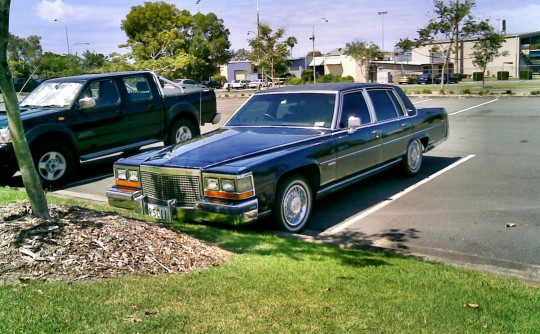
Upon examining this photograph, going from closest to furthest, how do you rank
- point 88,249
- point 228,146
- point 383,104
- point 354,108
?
point 88,249 < point 228,146 < point 354,108 < point 383,104

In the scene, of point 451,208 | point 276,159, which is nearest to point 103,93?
point 276,159

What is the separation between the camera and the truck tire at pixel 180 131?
1160 cm

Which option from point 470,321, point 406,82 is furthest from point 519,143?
point 406,82

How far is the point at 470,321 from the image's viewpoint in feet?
11.7

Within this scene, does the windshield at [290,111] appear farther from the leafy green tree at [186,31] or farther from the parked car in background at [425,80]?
the parked car in background at [425,80]

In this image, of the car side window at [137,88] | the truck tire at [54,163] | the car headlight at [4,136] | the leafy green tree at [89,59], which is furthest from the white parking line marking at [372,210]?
the leafy green tree at [89,59]

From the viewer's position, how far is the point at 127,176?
6500 mm

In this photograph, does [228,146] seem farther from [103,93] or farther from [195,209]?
[103,93]

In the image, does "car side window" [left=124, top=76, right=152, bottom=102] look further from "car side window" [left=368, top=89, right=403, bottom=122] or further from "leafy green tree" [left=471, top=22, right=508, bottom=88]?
"leafy green tree" [left=471, top=22, right=508, bottom=88]

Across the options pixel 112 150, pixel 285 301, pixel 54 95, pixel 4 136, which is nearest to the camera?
pixel 285 301

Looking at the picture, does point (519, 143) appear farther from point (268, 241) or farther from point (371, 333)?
point (371, 333)

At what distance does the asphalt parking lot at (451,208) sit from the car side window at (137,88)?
1638 millimetres

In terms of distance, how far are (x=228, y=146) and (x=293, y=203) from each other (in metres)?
1.02

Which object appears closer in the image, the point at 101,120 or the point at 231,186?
the point at 231,186
